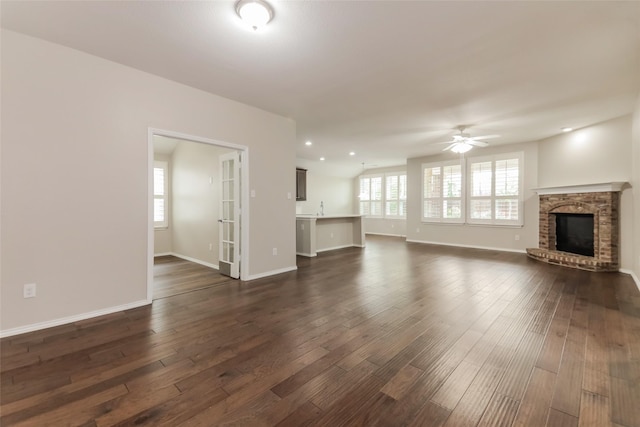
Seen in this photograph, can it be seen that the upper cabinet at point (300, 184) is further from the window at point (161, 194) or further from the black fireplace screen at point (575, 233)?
the black fireplace screen at point (575, 233)

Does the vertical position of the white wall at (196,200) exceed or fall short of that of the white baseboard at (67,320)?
it exceeds it

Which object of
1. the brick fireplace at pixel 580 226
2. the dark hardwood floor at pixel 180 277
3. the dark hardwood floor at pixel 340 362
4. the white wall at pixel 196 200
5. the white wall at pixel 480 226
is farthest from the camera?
the white wall at pixel 480 226

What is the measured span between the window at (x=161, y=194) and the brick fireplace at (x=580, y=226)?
27.3 ft

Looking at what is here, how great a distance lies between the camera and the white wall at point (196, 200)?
200 inches

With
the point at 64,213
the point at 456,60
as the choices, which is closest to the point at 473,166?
the point at 456,60

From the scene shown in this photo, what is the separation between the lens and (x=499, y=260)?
224 inches

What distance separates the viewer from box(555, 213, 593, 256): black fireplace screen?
5324 millimetres

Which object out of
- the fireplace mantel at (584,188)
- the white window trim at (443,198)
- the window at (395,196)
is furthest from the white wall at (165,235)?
the fireplace mantel at (584,188)

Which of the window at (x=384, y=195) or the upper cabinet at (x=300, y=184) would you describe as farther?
the window at (x=384, y=195)

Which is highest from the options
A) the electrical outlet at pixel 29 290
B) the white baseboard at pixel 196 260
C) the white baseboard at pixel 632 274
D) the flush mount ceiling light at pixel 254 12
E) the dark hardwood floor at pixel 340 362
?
the flush mount ceiling light at pixel 254 12

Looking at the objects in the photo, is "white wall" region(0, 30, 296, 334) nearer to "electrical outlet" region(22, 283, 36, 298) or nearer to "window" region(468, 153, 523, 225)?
"electrical outlet" region(22, 283, 36, 298)

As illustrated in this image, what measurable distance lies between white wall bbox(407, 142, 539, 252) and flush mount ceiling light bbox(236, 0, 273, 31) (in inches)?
270

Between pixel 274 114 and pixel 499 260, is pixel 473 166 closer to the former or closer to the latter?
pixel 499 260

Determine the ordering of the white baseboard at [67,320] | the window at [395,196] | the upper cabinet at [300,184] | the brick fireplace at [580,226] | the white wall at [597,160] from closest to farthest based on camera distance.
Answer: the white baseboard at [67,320], the white wall at [597,160], the brick fireplace at [580,226], the upper cabinet at [300,184], the window at [395,196]
